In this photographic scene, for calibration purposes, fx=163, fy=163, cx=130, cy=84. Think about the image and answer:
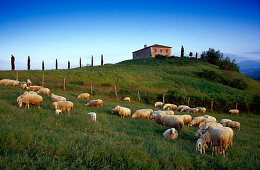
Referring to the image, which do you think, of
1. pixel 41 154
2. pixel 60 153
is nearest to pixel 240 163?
pixel 60 153

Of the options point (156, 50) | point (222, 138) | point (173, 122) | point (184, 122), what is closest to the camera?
point (222, 138)

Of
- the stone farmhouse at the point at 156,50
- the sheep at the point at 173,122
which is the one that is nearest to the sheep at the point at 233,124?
the sheep at the point at 173,122

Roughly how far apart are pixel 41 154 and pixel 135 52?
105741 mm

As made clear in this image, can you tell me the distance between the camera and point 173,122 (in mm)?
10359

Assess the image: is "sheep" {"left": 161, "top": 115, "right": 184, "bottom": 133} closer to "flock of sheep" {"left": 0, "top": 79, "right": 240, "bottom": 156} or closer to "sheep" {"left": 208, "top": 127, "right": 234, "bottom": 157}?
"flock of sheep" {"left": 0, "top": 79, "right": 240, "bottom": 156}

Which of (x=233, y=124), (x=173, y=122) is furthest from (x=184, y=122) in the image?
(x=233, y=124)

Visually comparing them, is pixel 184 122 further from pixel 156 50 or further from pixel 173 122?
pixel 156 50

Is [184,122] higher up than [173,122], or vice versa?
[173,122]

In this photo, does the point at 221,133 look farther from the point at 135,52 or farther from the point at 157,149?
the point at 135,52

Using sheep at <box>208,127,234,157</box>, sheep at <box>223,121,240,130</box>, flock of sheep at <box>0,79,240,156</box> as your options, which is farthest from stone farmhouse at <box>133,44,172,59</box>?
sheep at <box>208,127,234,157</box>

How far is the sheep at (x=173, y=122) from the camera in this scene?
10.2m

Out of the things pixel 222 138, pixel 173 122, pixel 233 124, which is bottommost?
pixel 233 124

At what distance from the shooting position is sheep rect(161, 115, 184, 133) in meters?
10.2

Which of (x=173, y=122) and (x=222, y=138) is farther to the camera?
(x=173, y=122)
